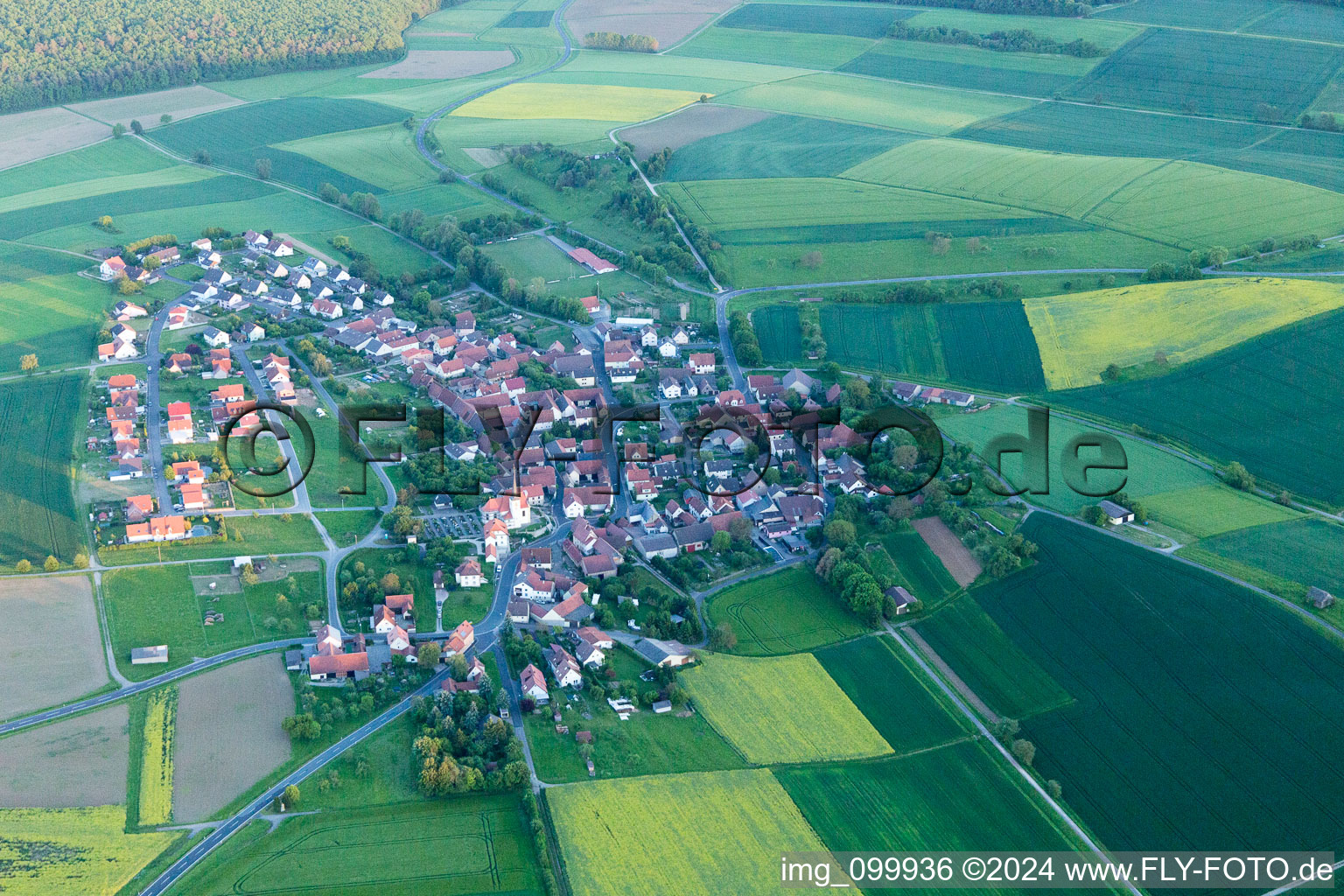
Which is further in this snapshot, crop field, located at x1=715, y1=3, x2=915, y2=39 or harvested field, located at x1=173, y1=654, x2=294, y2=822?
crop field, located at x1=715, y1=3, x2=915, y2=39

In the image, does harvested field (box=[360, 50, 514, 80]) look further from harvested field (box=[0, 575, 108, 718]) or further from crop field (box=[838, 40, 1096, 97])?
harvested field (box=[0, 575, 108, 718])

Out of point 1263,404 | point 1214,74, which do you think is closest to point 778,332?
point 1263,404

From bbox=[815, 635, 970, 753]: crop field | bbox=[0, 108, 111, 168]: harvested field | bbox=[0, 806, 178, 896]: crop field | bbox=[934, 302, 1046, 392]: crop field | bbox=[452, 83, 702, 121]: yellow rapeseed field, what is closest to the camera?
bbox=[0, 806, 178, 896]: crop field

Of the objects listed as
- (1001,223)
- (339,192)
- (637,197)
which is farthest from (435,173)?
(1001,223)

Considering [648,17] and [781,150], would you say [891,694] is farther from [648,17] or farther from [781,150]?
[648,17]

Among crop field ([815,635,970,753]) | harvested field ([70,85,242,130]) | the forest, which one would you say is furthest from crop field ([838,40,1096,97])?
crop field ([815,635,970,753])
